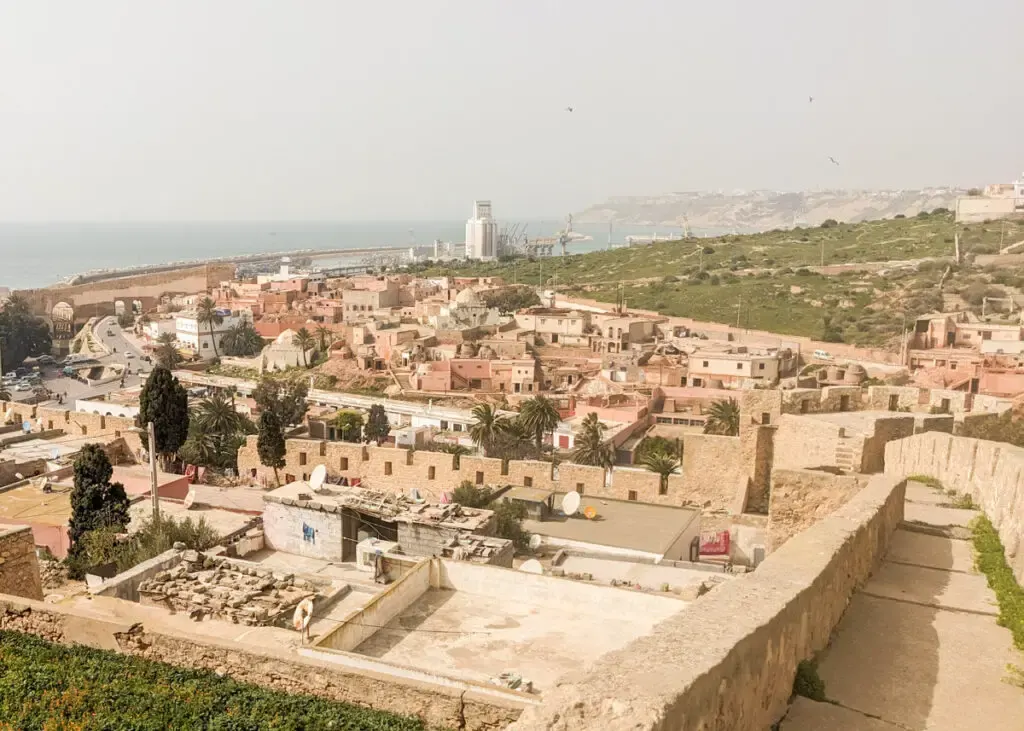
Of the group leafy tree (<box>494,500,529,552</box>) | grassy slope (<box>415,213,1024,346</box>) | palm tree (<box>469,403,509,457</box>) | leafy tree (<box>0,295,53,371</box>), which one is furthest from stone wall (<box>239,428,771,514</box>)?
leafy tree (<box>0,295,53,371</box>)

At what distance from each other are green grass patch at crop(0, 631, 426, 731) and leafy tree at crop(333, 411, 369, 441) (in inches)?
974

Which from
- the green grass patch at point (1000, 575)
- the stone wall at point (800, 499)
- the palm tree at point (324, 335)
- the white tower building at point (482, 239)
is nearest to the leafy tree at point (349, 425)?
the palm tree at point (324, 335)

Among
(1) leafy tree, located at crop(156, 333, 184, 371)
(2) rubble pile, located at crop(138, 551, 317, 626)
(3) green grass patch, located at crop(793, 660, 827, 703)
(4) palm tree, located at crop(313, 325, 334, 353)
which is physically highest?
(3) green grass patch, located at crop(793, 660, 827, 703)

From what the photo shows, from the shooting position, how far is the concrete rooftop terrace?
470 inches

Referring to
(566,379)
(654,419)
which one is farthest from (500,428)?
(566,379)

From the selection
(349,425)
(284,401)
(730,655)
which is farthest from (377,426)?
(730,655)

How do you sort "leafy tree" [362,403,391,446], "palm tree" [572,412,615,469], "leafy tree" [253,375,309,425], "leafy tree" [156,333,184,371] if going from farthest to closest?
"leafy tree" [156,333,184,371], "leafy tree" [362,403,391,446], "leafy tree" [253,375,309,425], "palm tree" [572,412,615,469]

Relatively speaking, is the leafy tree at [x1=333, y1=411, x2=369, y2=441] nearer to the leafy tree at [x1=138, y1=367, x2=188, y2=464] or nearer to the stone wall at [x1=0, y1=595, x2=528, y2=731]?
the leafy tree at [x1=138, y1=367, x2=188, y2=464]

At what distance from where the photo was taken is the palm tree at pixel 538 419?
26.8 meters

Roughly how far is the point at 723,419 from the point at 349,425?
13.2 m

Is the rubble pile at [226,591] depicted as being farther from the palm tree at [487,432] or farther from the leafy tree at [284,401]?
the leafy tree at [284,401]

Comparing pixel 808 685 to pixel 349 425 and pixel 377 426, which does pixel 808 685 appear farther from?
pixel 377 426

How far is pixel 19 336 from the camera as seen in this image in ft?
177

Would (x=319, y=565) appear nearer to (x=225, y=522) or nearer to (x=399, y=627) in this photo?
(x=225, y=522)
